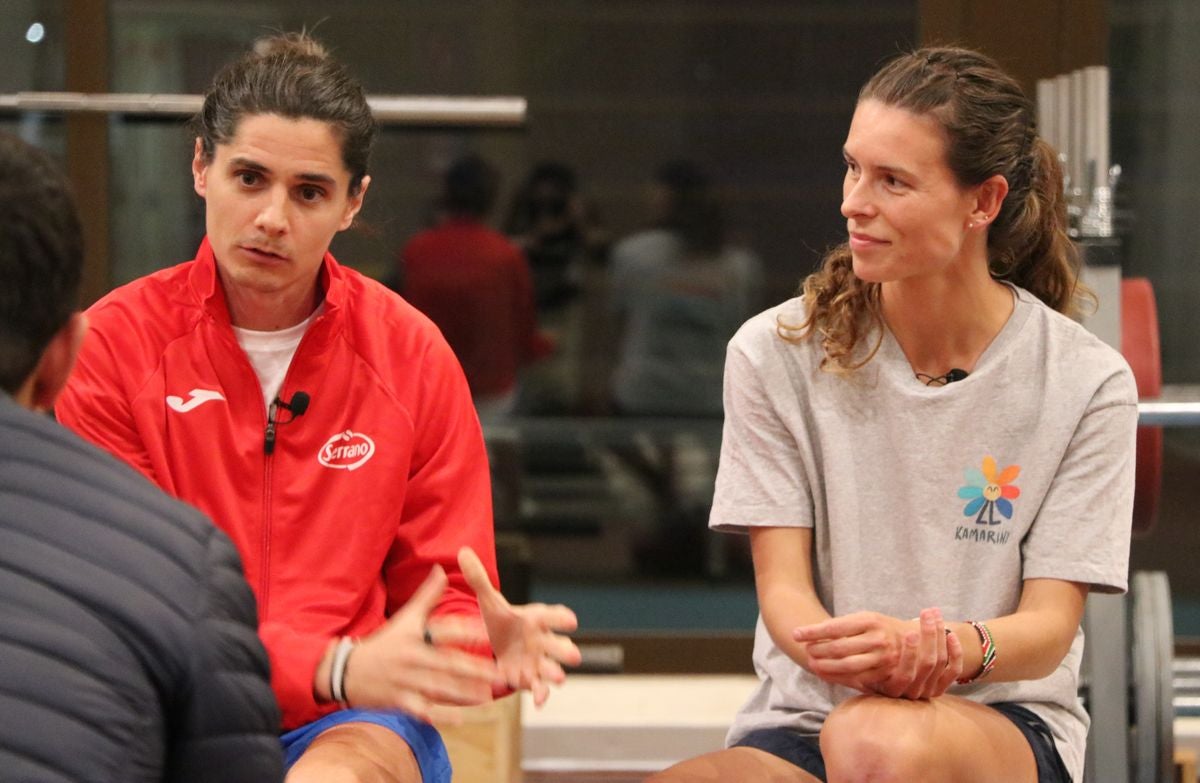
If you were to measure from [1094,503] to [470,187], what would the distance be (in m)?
2.32

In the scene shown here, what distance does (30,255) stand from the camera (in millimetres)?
1061

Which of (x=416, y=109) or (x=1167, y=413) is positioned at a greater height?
(x=416, y=109)

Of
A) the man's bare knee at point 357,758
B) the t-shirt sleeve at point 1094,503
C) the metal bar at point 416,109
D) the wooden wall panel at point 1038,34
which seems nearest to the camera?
the man's bare knee at point 357,758

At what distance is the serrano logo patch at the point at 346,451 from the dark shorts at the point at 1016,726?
1.95 ft

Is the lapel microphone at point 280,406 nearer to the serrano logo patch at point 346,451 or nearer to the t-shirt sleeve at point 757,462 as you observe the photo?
the serrano logo patch at point 346,451

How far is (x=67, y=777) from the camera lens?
1.01 meters

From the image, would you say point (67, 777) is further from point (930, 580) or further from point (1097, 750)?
point (1097, 750)

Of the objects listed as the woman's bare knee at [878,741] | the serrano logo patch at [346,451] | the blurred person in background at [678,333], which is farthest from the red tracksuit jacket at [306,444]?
the blurred person in background at [678,333]

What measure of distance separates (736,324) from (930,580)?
2.11 m

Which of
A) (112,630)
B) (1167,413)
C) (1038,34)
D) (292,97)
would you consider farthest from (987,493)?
(1038,34)

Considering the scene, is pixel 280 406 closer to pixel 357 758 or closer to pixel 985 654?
pixel 357 758

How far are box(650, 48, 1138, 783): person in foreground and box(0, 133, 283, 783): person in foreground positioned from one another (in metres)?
0.84

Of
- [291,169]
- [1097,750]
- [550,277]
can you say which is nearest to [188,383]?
[291,169]

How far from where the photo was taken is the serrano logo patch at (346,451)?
1890mm
